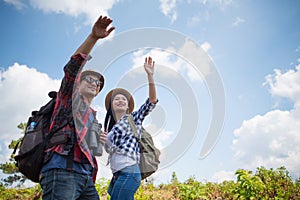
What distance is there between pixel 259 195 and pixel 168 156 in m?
3.32

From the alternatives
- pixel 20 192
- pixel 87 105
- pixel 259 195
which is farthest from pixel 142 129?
pixel 20 192

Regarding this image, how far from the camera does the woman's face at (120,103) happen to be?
331cm

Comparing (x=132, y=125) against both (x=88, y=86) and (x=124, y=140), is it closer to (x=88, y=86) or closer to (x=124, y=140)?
(x=124, y=140)

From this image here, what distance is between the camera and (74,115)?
2.28m

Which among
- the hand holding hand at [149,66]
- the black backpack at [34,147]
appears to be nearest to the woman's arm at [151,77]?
the hand holding hand at [149,66]

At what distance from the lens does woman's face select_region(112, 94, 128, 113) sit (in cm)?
331

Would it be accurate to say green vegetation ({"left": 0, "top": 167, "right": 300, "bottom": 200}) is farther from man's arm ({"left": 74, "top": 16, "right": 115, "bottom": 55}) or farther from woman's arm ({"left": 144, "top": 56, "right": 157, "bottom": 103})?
man's arm ({"left": 74, "top": 16, "right": 115, "bottom": 55})

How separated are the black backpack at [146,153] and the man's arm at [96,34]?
3.64 ft

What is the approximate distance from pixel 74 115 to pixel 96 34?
684 mm

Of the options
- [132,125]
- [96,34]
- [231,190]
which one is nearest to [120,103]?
[132,125]

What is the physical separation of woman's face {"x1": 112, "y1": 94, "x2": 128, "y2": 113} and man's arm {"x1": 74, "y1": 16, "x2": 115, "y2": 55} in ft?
3.64

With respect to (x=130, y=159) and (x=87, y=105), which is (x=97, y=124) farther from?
(x=130, y=159)

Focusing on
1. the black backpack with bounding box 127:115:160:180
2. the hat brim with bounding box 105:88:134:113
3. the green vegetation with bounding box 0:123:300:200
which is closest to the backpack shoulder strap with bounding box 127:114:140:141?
the black backpack with bounding box 127:115:160:180

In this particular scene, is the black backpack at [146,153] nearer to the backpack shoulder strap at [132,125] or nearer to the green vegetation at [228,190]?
the backpack shoulder strap at [132,125]
